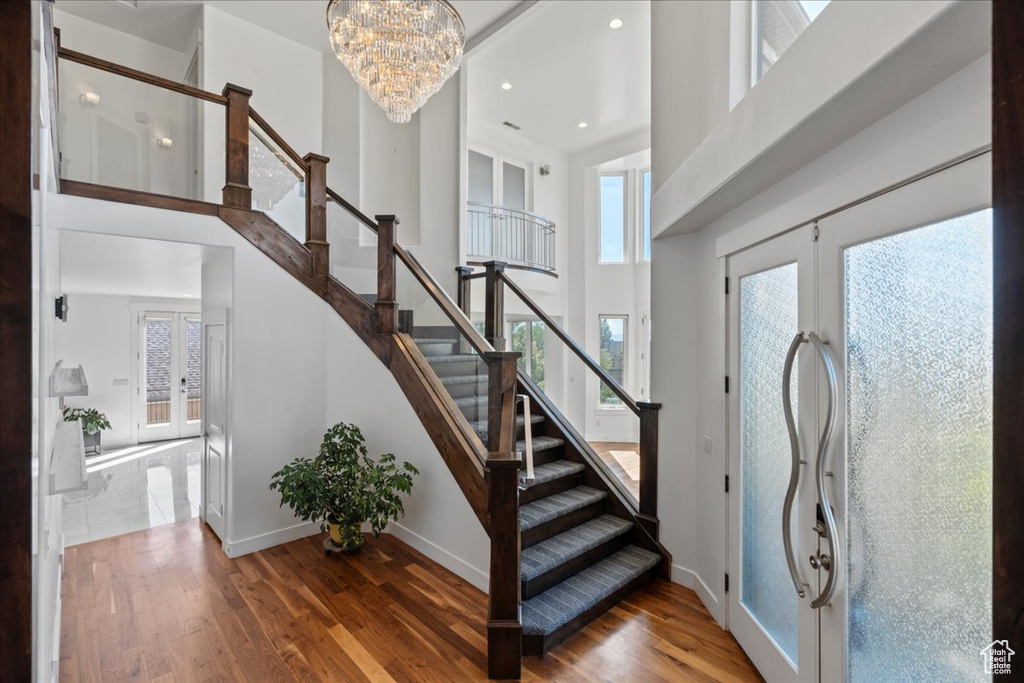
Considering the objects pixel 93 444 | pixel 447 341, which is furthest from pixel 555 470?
pixel 93 444

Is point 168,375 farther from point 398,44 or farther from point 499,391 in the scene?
point 499,391

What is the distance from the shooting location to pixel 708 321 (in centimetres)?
297

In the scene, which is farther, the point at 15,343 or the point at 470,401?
the point at 470,401

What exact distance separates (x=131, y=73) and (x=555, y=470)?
15.0ft

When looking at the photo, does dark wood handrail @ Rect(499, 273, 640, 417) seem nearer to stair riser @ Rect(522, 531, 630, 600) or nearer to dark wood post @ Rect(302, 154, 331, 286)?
stair riser @ Rect(522, 531, 630, 600)

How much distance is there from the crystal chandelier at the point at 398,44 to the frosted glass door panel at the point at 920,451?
296 cm

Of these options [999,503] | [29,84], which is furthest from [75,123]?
[999,503]

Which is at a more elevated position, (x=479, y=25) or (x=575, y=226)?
(x=479, y=25)

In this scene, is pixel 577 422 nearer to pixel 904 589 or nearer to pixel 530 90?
pixel 530 90

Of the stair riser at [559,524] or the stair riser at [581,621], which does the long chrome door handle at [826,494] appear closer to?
the stair riser at [581,621]

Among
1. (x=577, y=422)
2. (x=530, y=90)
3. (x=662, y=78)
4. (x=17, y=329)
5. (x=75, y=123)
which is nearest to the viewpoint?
(x=17, y=329)

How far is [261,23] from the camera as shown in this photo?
5430mm

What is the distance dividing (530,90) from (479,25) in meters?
1.49

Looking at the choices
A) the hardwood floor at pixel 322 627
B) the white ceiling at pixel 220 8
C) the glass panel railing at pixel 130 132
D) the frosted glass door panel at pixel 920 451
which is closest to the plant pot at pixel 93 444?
the hardwood floor at pixel 322 627
